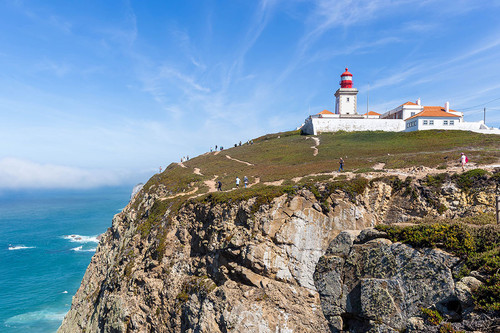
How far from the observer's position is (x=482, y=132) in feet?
178

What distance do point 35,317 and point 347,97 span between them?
2998 inches

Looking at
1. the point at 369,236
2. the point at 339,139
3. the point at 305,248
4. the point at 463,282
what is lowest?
the point at 305,248

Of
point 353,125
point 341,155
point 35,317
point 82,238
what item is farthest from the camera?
point 82,238

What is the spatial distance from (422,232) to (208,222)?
61.0 ft

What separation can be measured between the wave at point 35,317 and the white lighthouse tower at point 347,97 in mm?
70608

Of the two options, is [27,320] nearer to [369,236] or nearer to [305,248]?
[305,248]

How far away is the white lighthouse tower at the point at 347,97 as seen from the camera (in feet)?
238

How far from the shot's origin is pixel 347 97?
2862 inches

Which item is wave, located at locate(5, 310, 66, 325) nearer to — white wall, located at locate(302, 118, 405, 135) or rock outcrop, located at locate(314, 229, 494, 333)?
rock outcrop, located at locate(314, 229, 494, 333)

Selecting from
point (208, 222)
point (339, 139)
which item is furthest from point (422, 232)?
point (339, 139)

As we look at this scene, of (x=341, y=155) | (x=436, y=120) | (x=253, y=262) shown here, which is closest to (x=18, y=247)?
(x=341, y=155)

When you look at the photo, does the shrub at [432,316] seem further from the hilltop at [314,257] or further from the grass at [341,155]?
the grass at [341,155]

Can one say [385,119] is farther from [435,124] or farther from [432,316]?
[432,316]

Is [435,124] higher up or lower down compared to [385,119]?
lower down
